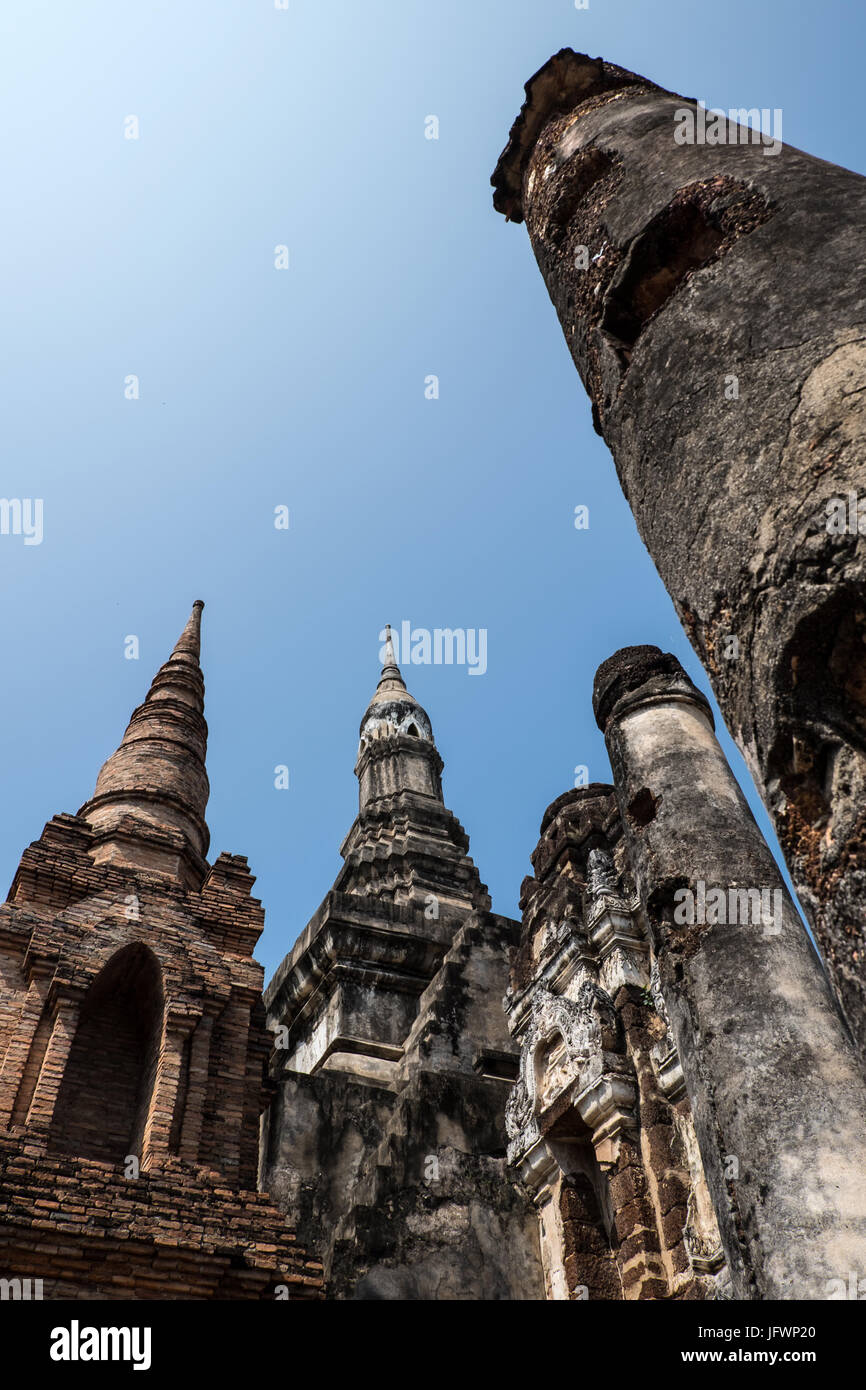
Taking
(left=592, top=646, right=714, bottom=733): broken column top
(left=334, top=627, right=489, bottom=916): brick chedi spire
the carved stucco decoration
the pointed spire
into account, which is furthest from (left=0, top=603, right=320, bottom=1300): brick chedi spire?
the pointed spire

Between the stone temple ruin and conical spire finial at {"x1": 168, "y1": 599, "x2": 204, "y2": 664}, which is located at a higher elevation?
conical spire finial at {"x1": 168, "y1": 599, "x2": 204, "y2": 664}

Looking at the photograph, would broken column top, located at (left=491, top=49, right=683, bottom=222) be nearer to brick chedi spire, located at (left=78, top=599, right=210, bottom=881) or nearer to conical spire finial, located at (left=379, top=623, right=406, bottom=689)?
brick chedi spire, located at (left=78, top=599, right=210, bottom=881)

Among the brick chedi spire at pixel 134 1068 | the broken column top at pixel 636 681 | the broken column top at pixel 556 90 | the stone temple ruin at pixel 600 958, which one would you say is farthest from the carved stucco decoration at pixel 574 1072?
the broken column top at pixel 556 90

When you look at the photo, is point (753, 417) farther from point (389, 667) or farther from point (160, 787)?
point (389, 667)

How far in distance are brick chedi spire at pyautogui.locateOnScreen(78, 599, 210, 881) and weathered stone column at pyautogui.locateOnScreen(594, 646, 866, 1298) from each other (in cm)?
640

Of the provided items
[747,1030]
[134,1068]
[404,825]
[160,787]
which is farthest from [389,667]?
[747,1030]

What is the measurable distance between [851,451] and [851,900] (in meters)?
Answer: 0.82

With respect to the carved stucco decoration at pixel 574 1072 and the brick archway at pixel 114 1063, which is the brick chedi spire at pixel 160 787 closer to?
the brick archway at pixel 114 1063

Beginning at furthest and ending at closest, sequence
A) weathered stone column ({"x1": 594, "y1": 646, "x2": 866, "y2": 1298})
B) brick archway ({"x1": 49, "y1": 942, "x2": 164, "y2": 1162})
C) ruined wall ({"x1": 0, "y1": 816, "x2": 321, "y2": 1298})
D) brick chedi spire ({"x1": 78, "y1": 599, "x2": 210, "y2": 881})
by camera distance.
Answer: brick chedi spire ({"x1": 78, "y1": 599, "x2": 210, "y2": 881}) → brick archway ({"x1": 49, "y1": 942, "x2": 164, "y2": 1162}) → ruined wall ({"x1": 0, "y1": 816, "x2": 321, "y2": 1298}) → weathered stone column ({"x1": 594, "y1": 646, "x2": 866, "y2": 1298})

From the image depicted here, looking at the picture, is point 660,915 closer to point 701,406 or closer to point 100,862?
point 701,406

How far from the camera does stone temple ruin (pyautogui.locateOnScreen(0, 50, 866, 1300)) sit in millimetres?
2076

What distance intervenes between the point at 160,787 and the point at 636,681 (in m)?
6.93

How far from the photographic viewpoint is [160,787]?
11.7 m
